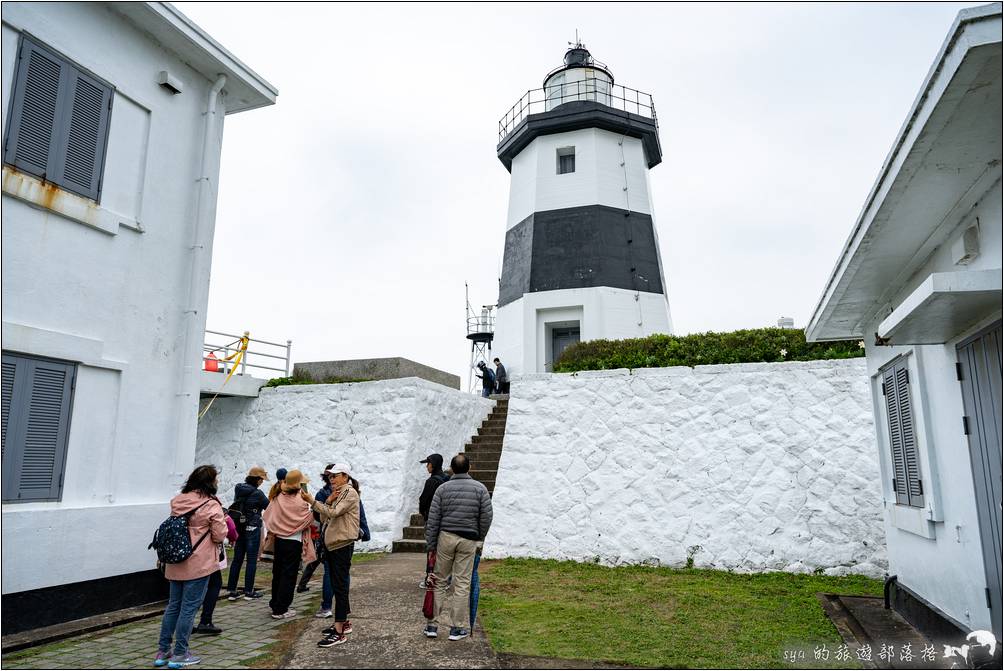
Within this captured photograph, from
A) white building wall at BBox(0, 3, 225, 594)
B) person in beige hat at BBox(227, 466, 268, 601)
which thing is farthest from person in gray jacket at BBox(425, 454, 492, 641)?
white building wall at BBox(0, 3, 225, 594)

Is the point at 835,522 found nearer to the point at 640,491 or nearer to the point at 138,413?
the point at 640,491

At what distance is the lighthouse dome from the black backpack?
17468 millimetres

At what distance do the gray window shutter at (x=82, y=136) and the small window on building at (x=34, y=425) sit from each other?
5.75ft

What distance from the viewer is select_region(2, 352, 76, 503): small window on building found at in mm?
5512

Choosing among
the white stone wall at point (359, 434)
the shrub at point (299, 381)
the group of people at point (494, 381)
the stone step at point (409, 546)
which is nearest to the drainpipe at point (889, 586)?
the stone step at point (409, 546)

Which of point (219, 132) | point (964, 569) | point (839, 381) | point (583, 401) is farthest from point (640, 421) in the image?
point (219, 132)

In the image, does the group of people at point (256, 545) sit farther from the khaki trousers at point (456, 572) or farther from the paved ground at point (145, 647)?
the khaki trousers at point (456, 572)

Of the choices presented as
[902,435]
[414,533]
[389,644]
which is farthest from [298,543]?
[902,435]

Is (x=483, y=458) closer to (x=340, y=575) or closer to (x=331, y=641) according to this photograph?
(x=340, y=575)

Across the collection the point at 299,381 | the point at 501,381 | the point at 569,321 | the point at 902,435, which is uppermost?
the point at 569,321

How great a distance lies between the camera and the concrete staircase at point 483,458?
10.2m

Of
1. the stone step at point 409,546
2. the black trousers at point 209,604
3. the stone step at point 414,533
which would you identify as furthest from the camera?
the stone step at point 414,533

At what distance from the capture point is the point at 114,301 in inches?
254

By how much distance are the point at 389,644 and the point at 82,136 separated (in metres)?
5.55
